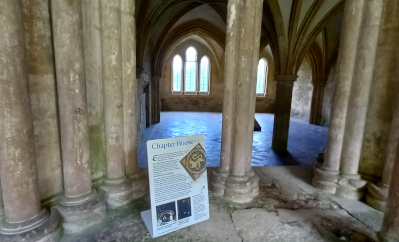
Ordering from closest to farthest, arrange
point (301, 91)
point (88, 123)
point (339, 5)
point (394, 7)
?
point (88, 123) < point (394, 7) < point (339, 5) < point (301, 91)

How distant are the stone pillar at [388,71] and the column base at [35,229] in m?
3.27

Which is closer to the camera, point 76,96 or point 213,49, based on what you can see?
point 76,96

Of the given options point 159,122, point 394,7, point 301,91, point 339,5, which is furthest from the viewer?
point 301,91

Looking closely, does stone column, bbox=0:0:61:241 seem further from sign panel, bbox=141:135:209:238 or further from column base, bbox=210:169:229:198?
column base, bbox=210:169:229:198

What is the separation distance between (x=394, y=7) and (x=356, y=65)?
2.17 ft

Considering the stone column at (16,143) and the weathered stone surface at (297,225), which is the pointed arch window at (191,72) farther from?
the stone column at (16,143)

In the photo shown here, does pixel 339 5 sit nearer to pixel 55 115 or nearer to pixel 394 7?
pixel 394 7

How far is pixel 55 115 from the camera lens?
2064mm

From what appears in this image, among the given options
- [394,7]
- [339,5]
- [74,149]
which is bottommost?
[74,149]

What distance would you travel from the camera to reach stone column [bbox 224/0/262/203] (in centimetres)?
244

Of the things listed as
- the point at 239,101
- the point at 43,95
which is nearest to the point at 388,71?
the point at 239,101

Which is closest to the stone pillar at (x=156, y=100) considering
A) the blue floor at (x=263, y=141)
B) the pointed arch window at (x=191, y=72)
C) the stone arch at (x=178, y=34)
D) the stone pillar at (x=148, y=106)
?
the stone arch at (x=178, y=34)

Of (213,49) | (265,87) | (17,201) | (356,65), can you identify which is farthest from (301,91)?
(17,201)

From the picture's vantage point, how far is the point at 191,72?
60.4 feet
